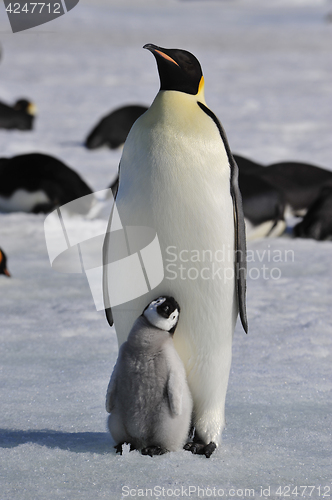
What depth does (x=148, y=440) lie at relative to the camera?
76.3 inches

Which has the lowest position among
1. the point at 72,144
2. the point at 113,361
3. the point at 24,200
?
the point at 72,144

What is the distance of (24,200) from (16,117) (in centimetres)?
392

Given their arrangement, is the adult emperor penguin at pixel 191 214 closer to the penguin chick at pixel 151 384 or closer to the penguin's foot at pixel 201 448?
the penguin's foot at pixel 201 448

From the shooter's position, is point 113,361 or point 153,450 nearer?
point 153,450

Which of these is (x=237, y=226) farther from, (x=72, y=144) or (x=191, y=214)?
(x=72, y=144)

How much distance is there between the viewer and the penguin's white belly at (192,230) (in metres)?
1.98

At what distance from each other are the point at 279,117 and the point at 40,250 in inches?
253

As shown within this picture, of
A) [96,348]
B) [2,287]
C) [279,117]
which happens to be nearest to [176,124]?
[96,348]

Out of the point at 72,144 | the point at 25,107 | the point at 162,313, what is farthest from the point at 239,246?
the point at 25,107

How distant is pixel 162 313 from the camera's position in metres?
1.88

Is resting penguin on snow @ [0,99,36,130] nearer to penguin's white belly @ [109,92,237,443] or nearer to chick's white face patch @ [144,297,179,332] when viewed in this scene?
penguin's white belly @ [109,92,237,443]

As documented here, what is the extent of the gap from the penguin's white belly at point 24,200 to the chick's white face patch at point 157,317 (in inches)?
141

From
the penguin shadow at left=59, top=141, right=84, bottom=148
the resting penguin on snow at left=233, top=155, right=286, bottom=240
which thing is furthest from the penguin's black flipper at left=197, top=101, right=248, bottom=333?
the penguin shadow at left=59, top=141, right=84, bottom=148

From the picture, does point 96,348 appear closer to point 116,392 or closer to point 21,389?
point 21,389
